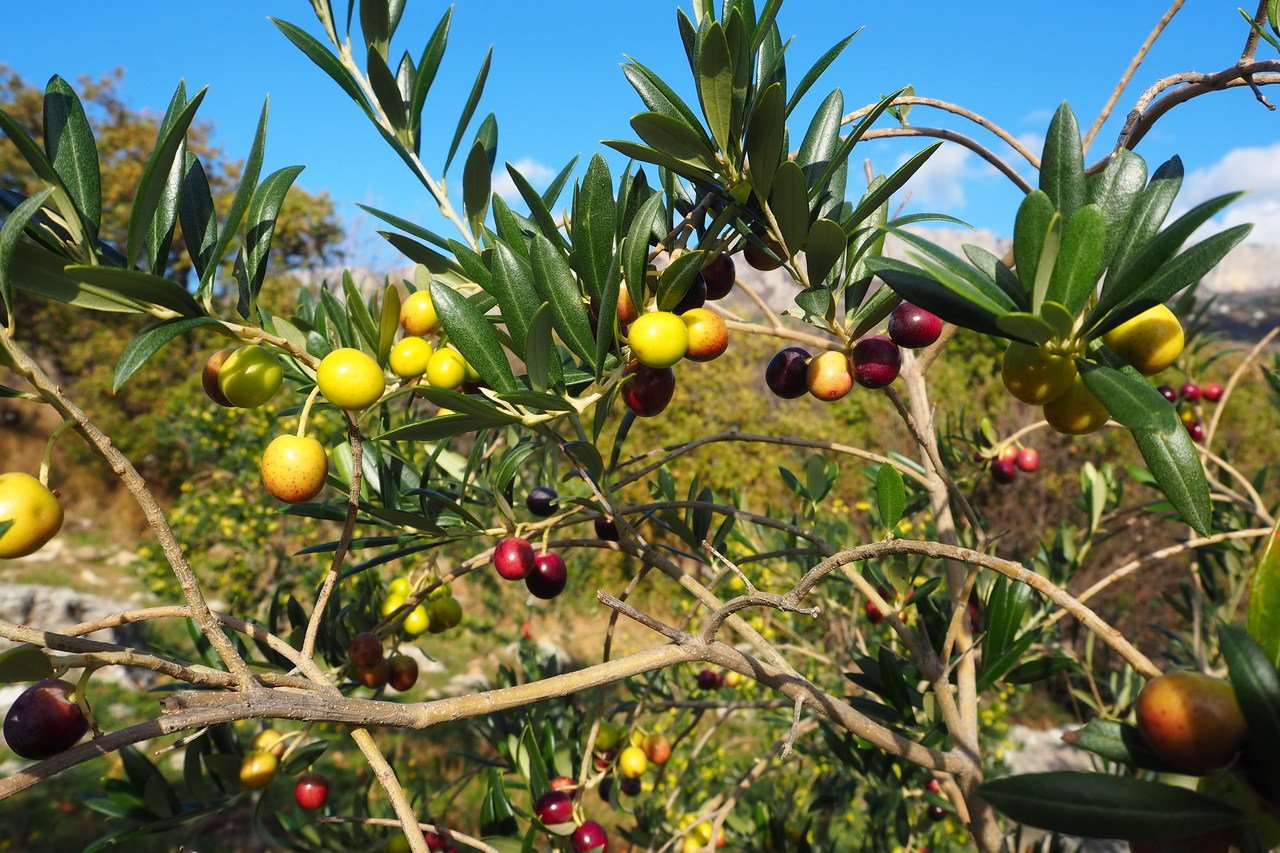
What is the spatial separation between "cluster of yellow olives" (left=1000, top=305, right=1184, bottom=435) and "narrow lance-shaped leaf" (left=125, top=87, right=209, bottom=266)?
2.65 ft

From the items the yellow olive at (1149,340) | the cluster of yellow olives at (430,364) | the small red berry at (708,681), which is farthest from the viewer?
the small red berry at (708,681)

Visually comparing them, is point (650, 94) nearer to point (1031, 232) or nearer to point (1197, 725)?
point (1031, 232)

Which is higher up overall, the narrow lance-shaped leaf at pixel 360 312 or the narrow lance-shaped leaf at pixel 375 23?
the narrow lance-shaped leaf at pixel 375 23

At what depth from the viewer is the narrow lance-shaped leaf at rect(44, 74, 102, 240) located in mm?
768

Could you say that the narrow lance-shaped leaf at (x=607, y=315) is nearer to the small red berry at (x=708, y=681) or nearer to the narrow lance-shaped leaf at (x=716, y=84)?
the narrow lance-shaped leaf at (x=716, y=84)

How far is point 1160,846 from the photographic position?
2.04 feet

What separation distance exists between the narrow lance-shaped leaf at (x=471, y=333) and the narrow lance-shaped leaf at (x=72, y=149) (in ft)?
1.15

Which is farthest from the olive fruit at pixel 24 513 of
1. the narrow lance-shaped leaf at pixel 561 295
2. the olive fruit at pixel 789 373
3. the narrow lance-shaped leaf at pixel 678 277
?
the olive fruit at pixel 789 373

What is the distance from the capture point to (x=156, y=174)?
0.73 meters

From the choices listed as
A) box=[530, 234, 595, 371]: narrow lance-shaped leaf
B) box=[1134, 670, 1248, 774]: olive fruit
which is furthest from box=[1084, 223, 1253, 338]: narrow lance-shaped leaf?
box=[530, 234, 595, 371]: narrow lance-shaped leaf

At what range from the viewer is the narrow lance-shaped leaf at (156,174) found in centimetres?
69

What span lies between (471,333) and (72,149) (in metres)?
0.43

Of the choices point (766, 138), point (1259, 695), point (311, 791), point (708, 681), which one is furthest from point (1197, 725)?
point (708, 681)

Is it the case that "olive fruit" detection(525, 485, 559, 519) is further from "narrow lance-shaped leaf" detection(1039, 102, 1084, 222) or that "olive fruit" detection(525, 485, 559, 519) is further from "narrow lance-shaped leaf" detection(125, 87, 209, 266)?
"narrow lance-shaped leaf" detection(1039, 102, 1084, 222)
